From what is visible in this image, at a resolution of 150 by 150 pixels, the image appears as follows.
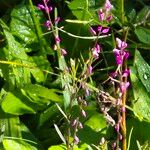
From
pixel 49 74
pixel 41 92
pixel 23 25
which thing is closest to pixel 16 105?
pixel 41 92

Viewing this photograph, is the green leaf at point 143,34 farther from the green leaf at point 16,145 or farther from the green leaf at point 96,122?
the green leaf at point 16,145

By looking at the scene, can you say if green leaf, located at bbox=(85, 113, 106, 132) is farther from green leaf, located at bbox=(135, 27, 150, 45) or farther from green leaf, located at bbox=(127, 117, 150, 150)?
green leaf, located at bbox=(135, 27, 150, 45)

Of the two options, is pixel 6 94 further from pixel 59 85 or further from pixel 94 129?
pixel 94 129

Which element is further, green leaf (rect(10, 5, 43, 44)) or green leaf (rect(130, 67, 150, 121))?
green leaf (rect(10, 5, 43, 44))

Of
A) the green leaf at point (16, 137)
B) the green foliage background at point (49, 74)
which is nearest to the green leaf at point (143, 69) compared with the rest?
the green foliage background at point (49, 74)

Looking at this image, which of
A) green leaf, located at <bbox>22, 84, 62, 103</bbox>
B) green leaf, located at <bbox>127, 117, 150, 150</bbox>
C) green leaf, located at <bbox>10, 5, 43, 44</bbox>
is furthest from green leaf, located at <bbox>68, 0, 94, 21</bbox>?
green leaf, located at <bbox>127, 117, 150, 150</bbox>

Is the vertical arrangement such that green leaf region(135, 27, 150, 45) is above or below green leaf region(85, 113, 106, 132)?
above

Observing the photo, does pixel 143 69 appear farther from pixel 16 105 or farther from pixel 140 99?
pixel 16 105
